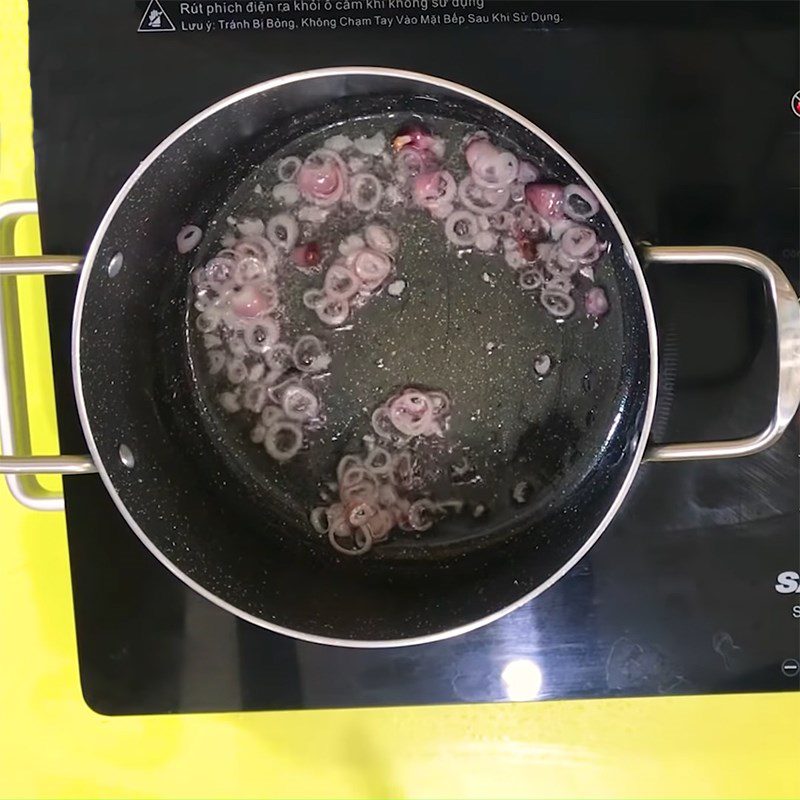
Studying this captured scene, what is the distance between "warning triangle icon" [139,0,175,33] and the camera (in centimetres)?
67

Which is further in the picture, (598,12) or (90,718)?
(90,718)

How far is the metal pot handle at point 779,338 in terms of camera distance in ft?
1.93

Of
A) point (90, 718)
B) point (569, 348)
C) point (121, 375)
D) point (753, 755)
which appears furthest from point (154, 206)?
point (753, 755)

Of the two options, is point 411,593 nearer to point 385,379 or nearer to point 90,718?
point 385,379

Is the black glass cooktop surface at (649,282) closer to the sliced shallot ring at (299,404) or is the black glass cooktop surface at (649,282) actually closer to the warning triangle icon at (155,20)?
the warning triangle icon at (155,20)

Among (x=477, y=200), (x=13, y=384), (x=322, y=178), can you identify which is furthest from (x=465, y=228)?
(x=13, y=384)

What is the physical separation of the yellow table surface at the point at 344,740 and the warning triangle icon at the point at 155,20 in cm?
32

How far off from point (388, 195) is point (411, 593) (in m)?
0.37

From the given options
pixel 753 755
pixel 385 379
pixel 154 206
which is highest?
pixel 154 206

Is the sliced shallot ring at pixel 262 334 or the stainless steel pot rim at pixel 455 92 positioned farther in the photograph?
the sliced shallot ring at pixel 262 334

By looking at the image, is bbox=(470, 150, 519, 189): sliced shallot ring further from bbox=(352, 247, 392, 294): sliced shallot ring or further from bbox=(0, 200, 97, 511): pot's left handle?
bbox=(0, 200, 97, 511): pot's left handle

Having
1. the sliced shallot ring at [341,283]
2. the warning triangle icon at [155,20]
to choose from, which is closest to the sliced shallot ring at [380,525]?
the sliced shallot ring at [341,283]

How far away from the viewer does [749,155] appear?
2.26 feet

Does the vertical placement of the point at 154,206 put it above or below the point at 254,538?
above
